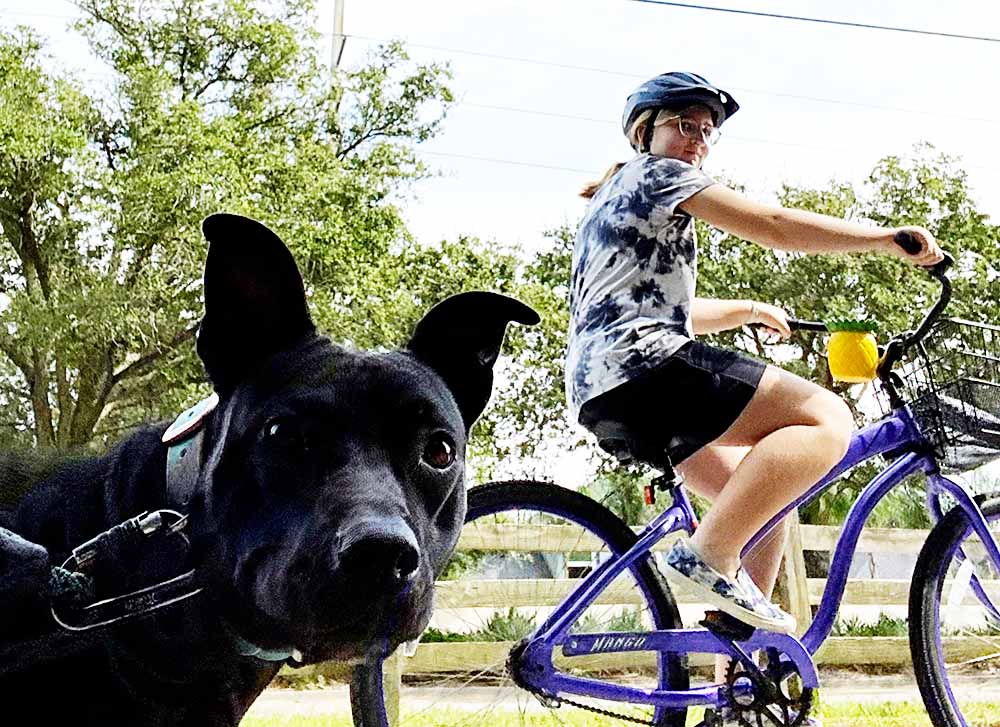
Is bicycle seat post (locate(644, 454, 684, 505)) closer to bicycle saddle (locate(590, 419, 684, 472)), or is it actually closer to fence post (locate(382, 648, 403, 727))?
bicycle saddle (locate(590, 419, 684, 472))

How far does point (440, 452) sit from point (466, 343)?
3.7 inches

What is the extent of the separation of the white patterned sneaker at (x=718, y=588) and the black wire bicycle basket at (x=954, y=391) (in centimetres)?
46

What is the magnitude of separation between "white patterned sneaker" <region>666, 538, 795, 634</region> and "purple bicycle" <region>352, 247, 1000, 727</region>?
0.08m

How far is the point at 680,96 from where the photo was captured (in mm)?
1495

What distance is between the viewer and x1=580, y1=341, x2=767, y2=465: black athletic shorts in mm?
1428

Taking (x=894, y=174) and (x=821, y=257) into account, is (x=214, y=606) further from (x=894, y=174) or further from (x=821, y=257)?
(x=894, y=174)

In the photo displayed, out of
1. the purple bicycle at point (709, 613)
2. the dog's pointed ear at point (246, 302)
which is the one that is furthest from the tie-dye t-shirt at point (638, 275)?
the dog's pointed ear at point (246, 302)

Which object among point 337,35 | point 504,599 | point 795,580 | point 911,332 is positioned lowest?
point 795,580

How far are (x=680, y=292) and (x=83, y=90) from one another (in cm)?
543

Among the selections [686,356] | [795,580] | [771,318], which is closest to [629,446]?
[686,356]

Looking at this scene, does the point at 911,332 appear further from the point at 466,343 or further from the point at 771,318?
the point at 466,343

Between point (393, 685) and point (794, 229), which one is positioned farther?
point (393, 685)

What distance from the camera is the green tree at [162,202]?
18.7ft

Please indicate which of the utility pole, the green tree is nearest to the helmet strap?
the green tree
